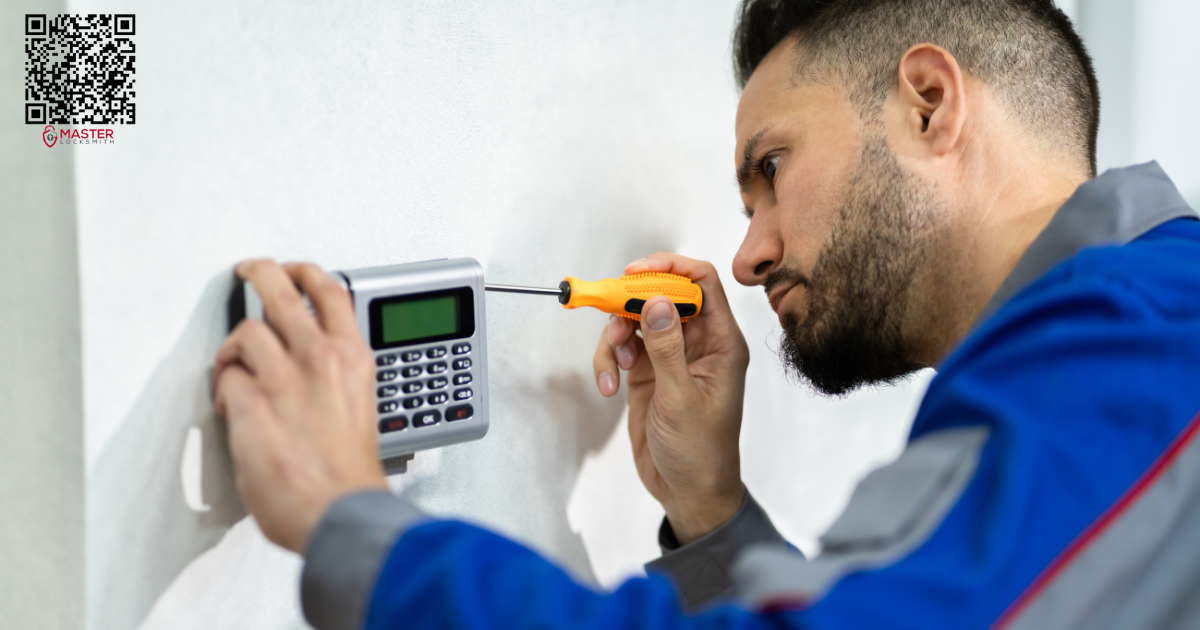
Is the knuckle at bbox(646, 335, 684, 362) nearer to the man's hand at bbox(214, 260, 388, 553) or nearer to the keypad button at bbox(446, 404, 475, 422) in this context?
the keypad button at bbox(446, 404, 475, 422)

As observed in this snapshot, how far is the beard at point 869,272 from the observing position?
29.5 inches

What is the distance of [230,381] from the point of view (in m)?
0.54

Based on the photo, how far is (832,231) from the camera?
768 mm

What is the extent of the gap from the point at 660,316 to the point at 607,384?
0.29 feet

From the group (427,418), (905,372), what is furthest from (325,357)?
(905,372)

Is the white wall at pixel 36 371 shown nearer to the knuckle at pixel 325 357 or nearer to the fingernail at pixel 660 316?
the knuckle at pixel 325 357

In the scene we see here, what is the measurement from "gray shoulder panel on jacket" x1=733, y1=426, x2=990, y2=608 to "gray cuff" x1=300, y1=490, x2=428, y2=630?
19 centimetres

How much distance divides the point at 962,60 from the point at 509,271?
0.47 metres

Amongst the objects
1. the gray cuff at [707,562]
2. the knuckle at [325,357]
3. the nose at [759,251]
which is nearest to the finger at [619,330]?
the nose at [759,251]

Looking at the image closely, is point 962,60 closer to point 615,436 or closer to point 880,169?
point 880,169

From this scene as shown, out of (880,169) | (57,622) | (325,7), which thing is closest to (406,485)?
(57,622)

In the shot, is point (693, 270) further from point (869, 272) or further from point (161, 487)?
point (161, 487)

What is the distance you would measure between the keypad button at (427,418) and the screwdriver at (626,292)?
0.11m

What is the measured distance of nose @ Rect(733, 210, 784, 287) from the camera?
0.82 m
